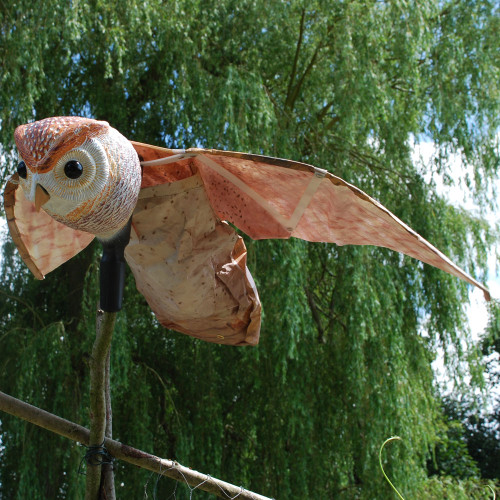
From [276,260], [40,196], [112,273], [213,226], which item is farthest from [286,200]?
[276,260]

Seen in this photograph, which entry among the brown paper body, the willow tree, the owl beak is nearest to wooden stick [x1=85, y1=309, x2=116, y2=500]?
the brown paper body

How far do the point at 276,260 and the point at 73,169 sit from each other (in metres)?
2.38

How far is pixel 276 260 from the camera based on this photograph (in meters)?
3.47

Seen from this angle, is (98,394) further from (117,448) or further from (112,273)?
(112,273)

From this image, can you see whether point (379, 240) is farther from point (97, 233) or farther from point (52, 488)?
point (52, 488)

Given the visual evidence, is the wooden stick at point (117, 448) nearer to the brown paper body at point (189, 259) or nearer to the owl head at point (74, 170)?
the brown paper body at point (189, 259)

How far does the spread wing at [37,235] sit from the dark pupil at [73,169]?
0.37 m

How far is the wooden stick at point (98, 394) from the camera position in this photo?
4.35 ft

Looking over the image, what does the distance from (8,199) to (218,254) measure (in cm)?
45

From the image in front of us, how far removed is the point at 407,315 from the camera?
397cm

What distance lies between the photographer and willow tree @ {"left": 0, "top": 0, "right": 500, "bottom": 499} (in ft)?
11.2

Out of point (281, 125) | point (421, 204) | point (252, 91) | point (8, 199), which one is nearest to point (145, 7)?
point (252, 91)

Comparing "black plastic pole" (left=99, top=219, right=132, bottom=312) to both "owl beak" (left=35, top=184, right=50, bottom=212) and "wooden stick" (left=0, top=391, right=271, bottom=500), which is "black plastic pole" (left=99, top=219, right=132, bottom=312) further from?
"wooden stick" (left=0, top=391, right=271, bottom=500)

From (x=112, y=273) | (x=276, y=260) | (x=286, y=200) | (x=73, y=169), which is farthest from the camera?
(x=276, y=260)
